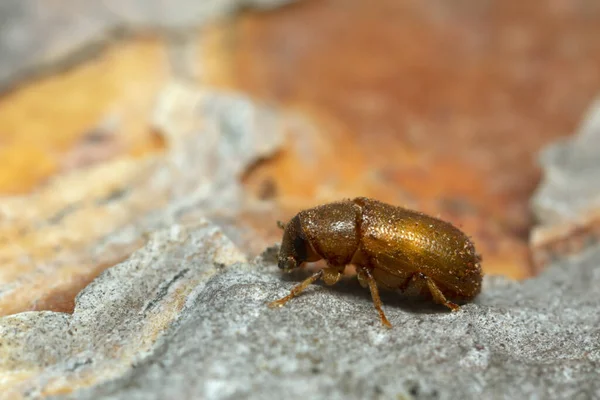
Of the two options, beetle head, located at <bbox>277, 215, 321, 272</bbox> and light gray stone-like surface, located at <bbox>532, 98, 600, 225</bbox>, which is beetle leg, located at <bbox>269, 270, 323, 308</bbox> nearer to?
beetle head, located at <bbox>277, 215, 321, 272</bbox>

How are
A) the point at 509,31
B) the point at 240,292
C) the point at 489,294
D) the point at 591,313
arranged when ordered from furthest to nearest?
the point at 509,31
the point at 489,294
the point at 591,313
the point at 240,292

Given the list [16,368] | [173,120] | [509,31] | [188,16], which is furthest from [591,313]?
[188,16]

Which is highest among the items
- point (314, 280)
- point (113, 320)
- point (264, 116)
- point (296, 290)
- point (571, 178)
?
point (264, 116)

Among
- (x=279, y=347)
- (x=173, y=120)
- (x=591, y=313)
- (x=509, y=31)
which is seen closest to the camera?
(x=279, y=347)

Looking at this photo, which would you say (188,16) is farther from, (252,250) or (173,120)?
(252,250)

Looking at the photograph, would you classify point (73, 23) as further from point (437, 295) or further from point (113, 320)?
point (437, 295)

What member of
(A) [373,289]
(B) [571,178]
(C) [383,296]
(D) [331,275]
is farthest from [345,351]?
(B) [571,178]
